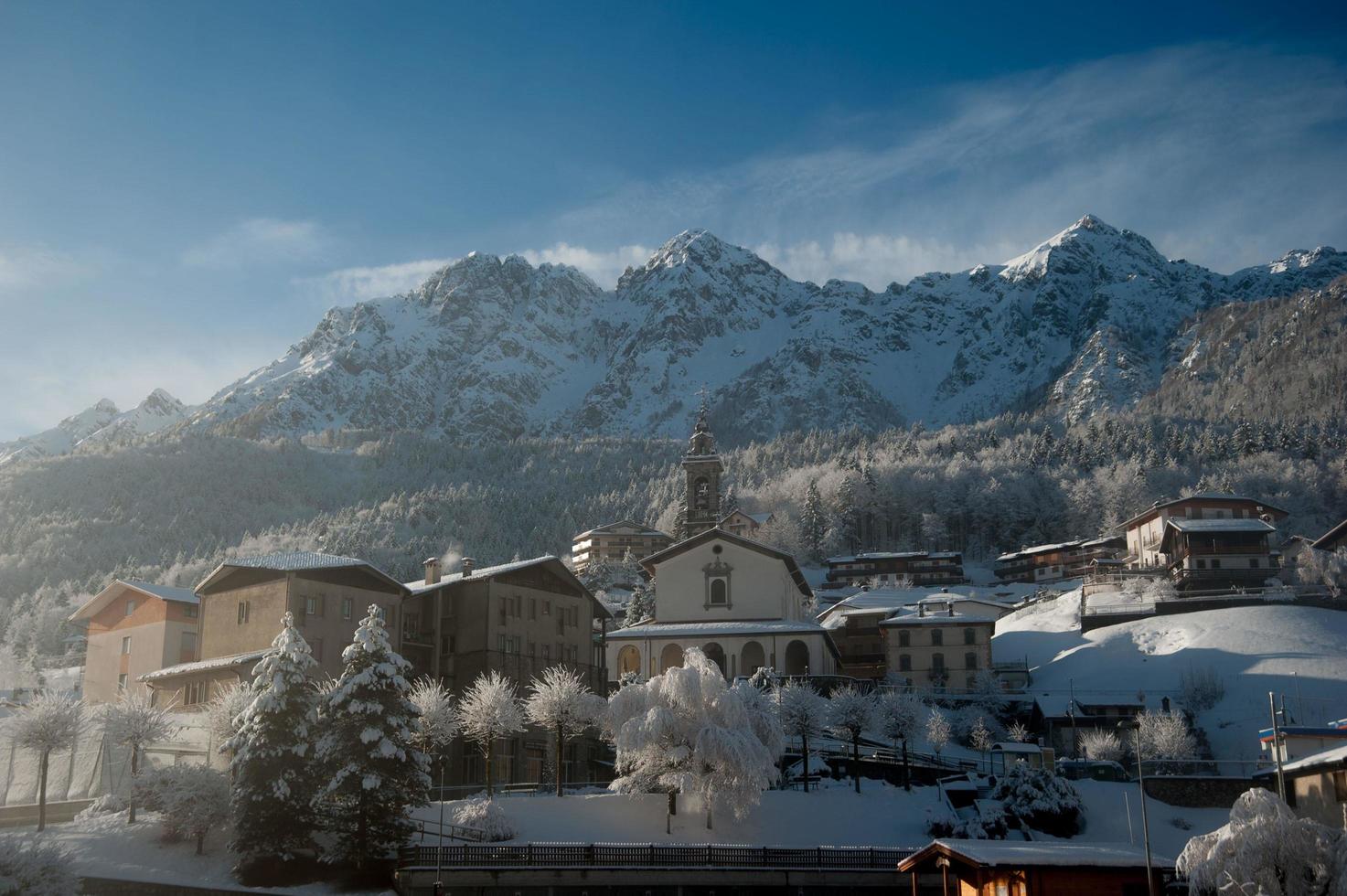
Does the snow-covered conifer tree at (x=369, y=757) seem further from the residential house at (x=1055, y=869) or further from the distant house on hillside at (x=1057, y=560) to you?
the distant house on hillside at (x=1057, y=560)

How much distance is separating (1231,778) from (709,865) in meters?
25.5

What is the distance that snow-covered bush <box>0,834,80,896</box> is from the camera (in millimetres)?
36062

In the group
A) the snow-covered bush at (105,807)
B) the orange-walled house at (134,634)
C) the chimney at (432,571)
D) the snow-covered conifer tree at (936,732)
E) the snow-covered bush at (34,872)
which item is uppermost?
the chimney at (432,571)

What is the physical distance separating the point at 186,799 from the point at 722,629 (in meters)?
41.4

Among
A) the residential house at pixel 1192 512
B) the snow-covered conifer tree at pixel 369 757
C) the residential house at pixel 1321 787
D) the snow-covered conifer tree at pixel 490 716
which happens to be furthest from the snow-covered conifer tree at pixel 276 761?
the residential house at pixel 1192 512

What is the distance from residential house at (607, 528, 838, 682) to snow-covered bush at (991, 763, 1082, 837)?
86.7 ft

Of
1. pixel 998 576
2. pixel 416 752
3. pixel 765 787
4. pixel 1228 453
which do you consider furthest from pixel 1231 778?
pixel 1228 453

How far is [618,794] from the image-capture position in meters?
54.5

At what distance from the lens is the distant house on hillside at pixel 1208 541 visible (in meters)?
106

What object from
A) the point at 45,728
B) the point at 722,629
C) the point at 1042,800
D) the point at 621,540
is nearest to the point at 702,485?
the point at 722,629

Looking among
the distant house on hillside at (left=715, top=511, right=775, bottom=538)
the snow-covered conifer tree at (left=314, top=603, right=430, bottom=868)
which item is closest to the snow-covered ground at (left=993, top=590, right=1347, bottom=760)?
the snow-covered conifer tree at (left=314, top=603, right=430, bottom=868)

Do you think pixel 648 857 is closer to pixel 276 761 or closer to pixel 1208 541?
pixel 276 761

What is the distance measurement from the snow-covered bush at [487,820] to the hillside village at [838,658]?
8.80 ft

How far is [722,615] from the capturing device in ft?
285
